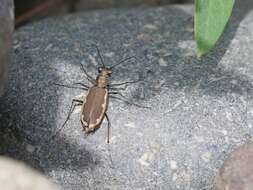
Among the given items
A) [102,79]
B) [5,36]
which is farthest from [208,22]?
[5,36]

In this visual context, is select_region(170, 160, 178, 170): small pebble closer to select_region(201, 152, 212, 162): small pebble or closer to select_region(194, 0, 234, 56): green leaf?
select_region(201, 152, 212, 162): small pebble

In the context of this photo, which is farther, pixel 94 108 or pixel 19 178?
pixel 94 108

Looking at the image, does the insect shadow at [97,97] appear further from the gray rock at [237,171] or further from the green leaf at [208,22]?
the gray rock at [237,171]

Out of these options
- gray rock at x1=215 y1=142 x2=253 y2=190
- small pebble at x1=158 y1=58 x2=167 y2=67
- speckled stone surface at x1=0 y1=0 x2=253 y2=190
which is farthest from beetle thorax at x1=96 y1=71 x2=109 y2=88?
gray rock at x1=215 y1=142 x2=253 y2=190

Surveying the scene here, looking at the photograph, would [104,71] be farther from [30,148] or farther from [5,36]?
[5,36]

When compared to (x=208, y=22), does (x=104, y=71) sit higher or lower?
lower

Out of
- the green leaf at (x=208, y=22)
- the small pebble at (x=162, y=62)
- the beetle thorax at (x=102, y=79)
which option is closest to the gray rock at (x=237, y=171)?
the green leaf at (x=208, y=22)

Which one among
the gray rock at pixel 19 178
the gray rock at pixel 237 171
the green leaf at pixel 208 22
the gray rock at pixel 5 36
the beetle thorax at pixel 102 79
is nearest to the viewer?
the gray rock at pixel 19 178
